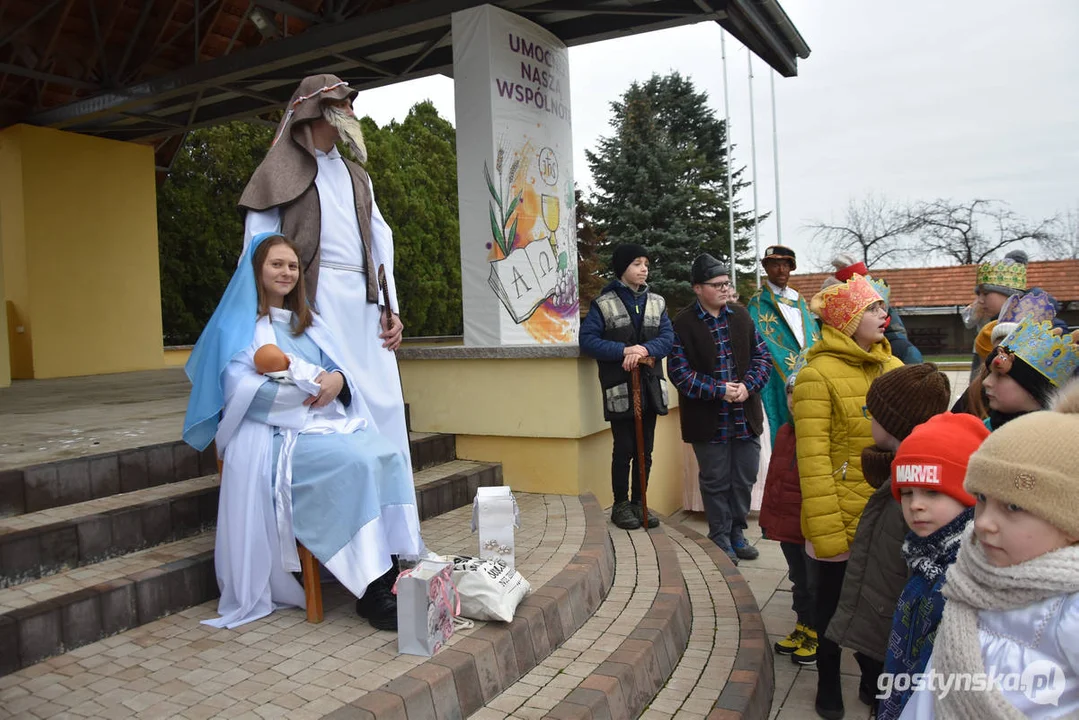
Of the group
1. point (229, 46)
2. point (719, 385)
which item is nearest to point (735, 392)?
point (719, 385)

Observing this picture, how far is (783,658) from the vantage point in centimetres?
364

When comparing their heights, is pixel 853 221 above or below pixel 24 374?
above

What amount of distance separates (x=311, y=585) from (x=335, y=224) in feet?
5.34

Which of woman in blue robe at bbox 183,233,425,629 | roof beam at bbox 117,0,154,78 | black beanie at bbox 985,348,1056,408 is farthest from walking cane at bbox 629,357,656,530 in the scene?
roof beam at bbox 117,0,154,78

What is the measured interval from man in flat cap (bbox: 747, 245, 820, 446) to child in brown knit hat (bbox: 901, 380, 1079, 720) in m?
3.65

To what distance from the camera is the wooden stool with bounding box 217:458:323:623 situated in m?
3.04

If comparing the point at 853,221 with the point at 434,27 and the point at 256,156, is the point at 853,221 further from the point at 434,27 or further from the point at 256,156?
the point at 434,27

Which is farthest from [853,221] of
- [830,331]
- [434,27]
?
[830,331]

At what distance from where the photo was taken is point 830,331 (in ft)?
10.6

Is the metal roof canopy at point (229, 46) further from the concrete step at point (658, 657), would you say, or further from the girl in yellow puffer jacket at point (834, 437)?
the concrete step at point (658, 657)

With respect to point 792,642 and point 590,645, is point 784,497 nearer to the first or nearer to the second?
point 792,642

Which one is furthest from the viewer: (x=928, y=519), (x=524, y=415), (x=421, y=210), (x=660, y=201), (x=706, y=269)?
(x=660, y=201)

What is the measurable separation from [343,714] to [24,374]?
9.73 m

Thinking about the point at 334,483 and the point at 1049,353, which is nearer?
the point at 1049,353
